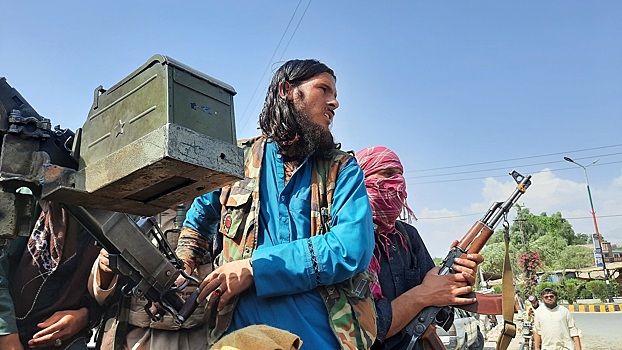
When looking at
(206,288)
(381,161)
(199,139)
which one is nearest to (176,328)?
(206,288)

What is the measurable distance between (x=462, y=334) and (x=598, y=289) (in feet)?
86.4

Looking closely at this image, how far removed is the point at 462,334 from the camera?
10086 millimetres

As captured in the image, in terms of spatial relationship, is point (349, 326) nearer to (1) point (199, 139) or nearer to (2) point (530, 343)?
(1) point (199, 139)

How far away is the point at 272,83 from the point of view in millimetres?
2230

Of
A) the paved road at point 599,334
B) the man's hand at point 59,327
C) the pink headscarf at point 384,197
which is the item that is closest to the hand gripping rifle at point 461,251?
the pink headscarf at point 384,197

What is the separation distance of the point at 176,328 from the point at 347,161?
1.04 meters

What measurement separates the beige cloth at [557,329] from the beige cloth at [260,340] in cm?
877

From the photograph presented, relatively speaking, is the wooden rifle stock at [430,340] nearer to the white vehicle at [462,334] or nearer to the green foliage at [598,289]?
the white vehicle at [462,334]

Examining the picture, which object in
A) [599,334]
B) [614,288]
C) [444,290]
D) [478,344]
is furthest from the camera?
[614,288]

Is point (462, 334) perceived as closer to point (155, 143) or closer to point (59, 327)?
point (59, 327)

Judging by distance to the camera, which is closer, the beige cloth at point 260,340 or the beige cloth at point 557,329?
the beige cloth at point 260,340

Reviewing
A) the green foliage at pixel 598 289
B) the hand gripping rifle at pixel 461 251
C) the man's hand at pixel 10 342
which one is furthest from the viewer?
the green foliage at pixel 598 289

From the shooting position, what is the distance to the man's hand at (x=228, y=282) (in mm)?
1701

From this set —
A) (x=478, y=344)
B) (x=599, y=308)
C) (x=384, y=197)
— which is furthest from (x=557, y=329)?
(x=599, y=308)
